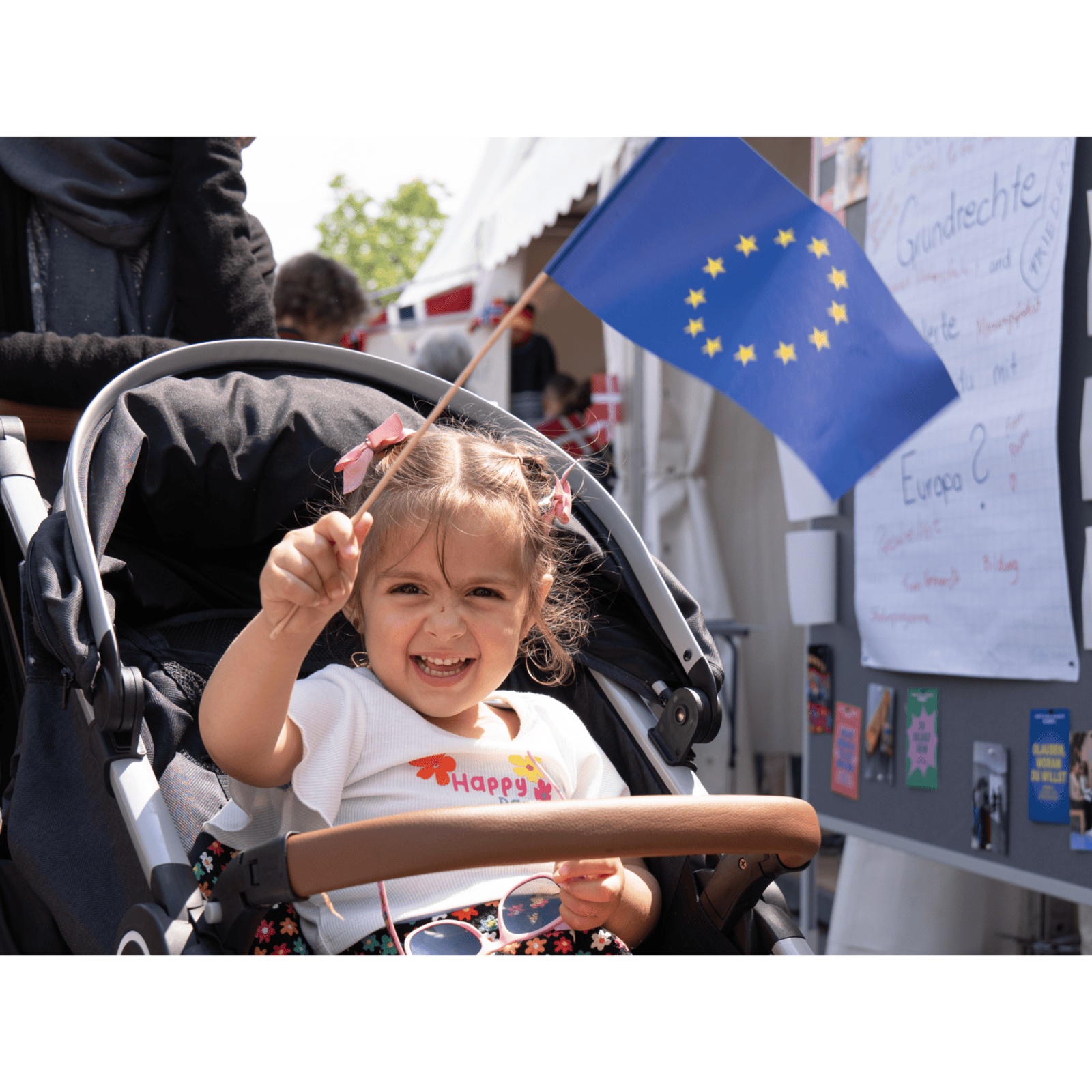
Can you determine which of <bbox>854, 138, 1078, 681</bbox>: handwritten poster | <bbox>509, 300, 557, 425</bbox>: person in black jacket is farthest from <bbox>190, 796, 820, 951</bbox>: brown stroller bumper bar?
<bbox>509, 300, 557, 425</bbox>: person in black jacket

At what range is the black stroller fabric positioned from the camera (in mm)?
1439

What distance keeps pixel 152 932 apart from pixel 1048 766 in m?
2.07

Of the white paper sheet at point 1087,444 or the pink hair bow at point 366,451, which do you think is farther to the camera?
the white paper sheet at point 1087,444

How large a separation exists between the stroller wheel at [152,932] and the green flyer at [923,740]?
88.1 inches

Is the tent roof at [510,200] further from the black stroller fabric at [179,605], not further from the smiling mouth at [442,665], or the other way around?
the smiling mouth at [442,665]

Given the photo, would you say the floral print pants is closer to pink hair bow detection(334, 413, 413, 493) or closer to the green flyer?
pink hair bow detection(334, 413, 413, 493)

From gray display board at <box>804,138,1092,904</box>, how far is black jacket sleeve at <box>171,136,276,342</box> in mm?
1818

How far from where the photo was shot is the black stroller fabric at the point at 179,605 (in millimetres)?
1439

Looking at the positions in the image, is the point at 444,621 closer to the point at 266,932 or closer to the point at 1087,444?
the point at 266,932

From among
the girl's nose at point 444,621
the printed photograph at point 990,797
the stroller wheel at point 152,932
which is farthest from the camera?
the printed photograph at point 990,797

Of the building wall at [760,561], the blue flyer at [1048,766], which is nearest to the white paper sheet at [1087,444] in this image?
the blue flyer at [1048,766]

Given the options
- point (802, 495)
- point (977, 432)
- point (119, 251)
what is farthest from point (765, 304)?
point (802, 495)

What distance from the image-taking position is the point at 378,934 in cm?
132

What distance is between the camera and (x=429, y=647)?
142 centimetres
